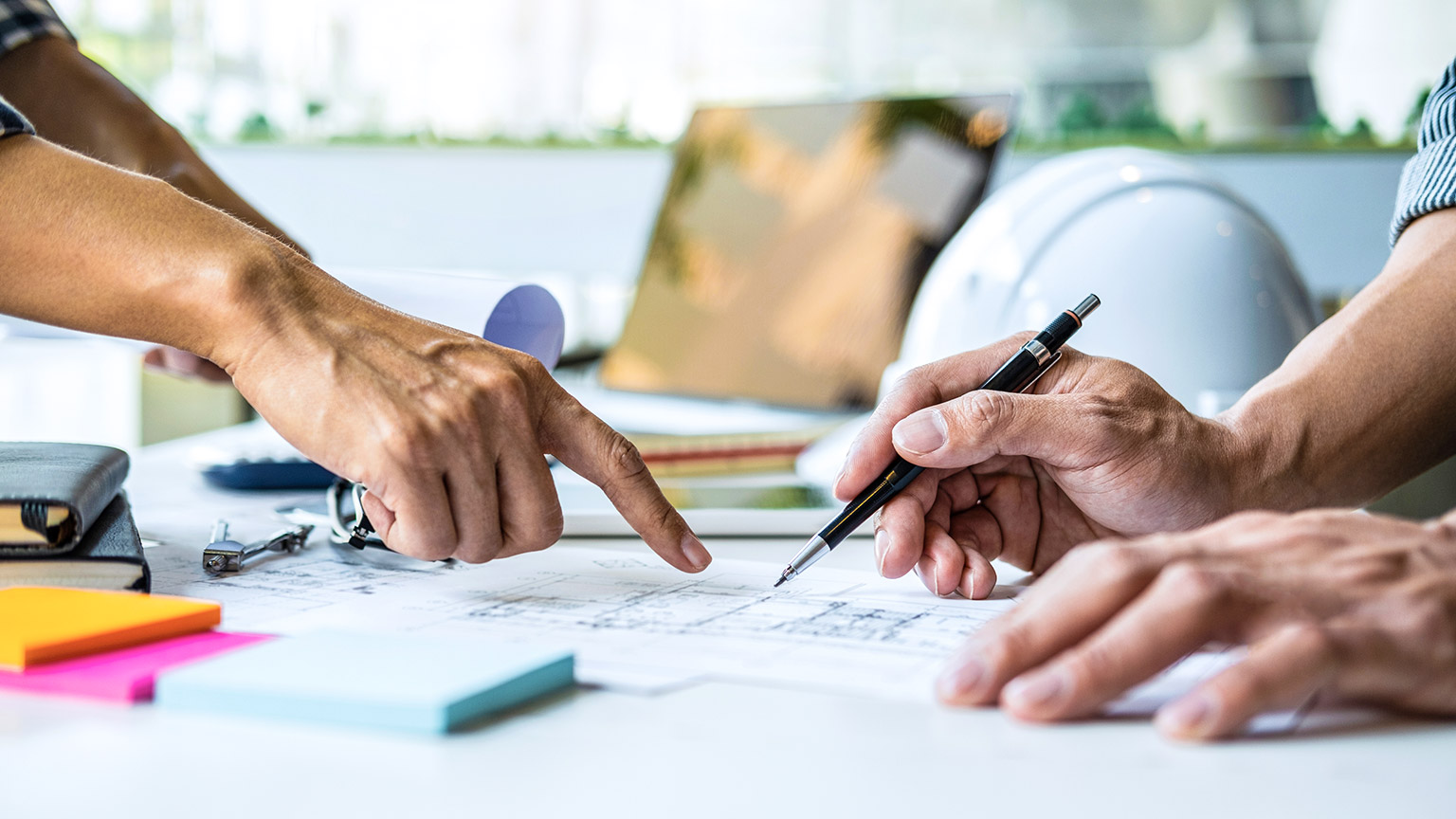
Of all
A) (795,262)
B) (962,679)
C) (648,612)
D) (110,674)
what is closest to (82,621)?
(110,674)

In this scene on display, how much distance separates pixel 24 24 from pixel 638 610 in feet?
3.28

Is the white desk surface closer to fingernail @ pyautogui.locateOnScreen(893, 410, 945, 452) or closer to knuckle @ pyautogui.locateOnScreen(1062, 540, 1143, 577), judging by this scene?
knuckle @ pyautogui.locateOnScreen(1062, 540, 1143, 577)

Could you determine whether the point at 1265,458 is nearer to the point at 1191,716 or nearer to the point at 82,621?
the point at 1191,716

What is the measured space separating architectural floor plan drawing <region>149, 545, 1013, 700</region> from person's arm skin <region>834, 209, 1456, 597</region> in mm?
70

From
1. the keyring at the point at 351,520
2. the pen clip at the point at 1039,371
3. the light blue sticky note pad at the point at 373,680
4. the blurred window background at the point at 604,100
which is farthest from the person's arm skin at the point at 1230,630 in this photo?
the blurred window background at the point at 604,100

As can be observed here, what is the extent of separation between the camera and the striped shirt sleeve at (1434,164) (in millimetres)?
852

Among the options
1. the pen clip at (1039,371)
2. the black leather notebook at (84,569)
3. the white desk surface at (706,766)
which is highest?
the pen clip at (1039,371)

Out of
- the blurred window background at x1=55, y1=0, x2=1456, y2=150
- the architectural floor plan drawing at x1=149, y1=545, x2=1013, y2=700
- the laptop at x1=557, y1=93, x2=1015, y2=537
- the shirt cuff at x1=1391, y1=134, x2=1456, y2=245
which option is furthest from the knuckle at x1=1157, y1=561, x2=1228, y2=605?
the blurred window background at x1=55, y1=0, x2=1456, y2=150

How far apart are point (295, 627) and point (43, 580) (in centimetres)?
13

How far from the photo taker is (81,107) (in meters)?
1.19

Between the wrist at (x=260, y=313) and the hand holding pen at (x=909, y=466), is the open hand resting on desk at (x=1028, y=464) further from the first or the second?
the wrist at (x=260, y=313)

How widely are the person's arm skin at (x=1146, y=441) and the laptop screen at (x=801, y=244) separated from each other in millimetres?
578

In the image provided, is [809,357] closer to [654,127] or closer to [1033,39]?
[654,127]

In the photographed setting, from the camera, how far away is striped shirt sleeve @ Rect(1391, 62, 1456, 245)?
0.85 meters
